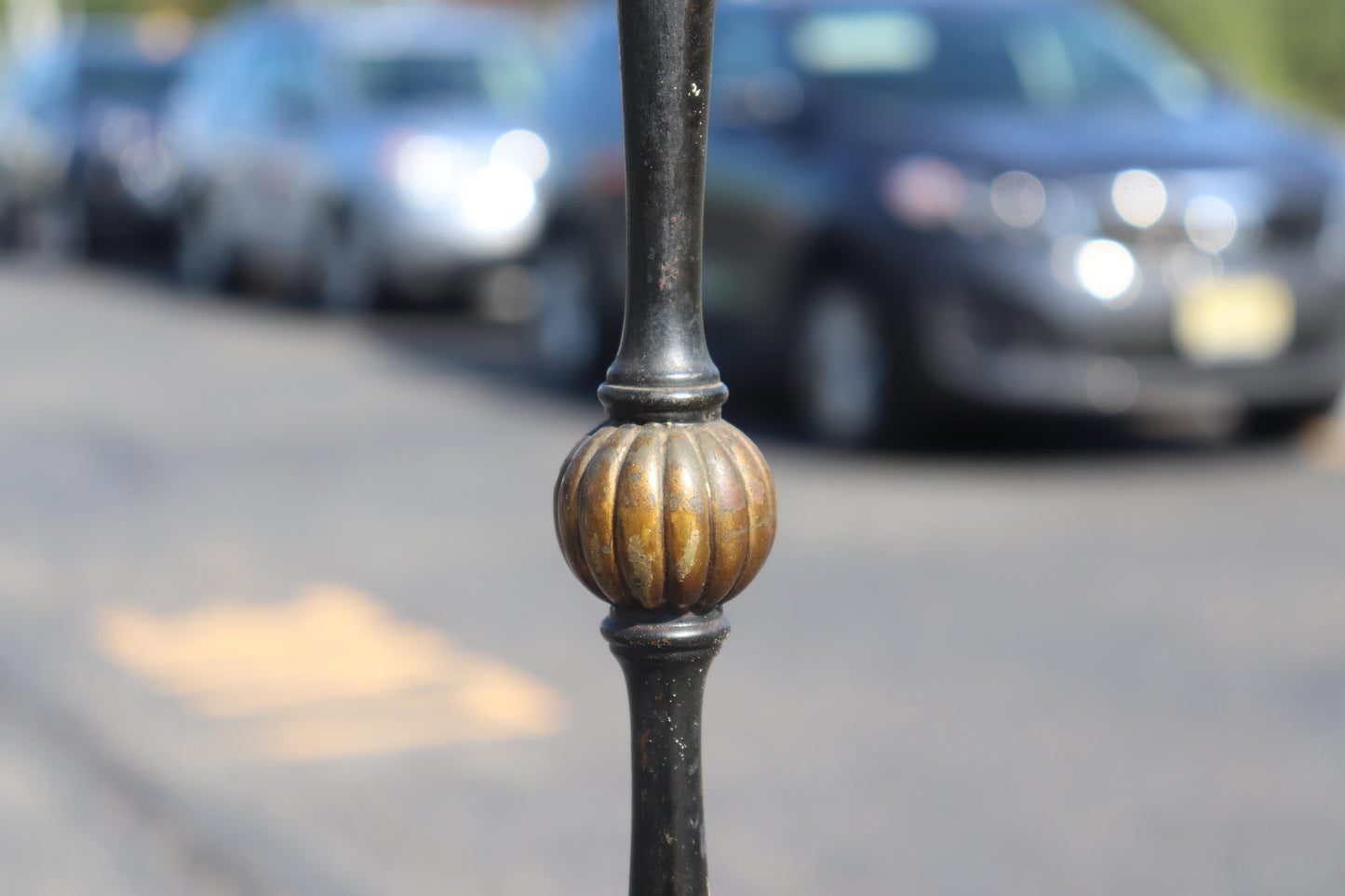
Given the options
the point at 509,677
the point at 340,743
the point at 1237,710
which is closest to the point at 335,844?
the point at 340,743

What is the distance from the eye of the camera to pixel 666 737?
1918mm

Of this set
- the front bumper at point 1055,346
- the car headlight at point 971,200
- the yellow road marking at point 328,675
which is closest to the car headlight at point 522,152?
the car headlight at point 971,200

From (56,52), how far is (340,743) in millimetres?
15938

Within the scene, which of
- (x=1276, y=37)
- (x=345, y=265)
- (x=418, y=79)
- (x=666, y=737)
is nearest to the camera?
(x=666, y=737)

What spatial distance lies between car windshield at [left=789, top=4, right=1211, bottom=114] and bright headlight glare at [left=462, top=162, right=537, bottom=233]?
3.68 metres

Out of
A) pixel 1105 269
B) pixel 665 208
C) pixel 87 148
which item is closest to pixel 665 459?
pixel 665 208

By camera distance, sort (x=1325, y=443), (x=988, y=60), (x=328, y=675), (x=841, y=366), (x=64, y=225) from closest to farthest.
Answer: (x=328, y=675) < (x=841, y=366) < (x=1325, y=443) < (x=988, y=60) < (x=64, y=225)

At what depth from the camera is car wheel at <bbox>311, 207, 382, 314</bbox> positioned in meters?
12.4

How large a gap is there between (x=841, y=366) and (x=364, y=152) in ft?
17.6

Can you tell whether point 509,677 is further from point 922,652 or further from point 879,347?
point 879,347

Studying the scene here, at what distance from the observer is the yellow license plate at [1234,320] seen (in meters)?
7.30

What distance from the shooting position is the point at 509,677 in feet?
16.7

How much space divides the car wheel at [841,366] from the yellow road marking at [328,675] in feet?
8.21

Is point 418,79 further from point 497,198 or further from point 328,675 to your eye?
point 328,675
